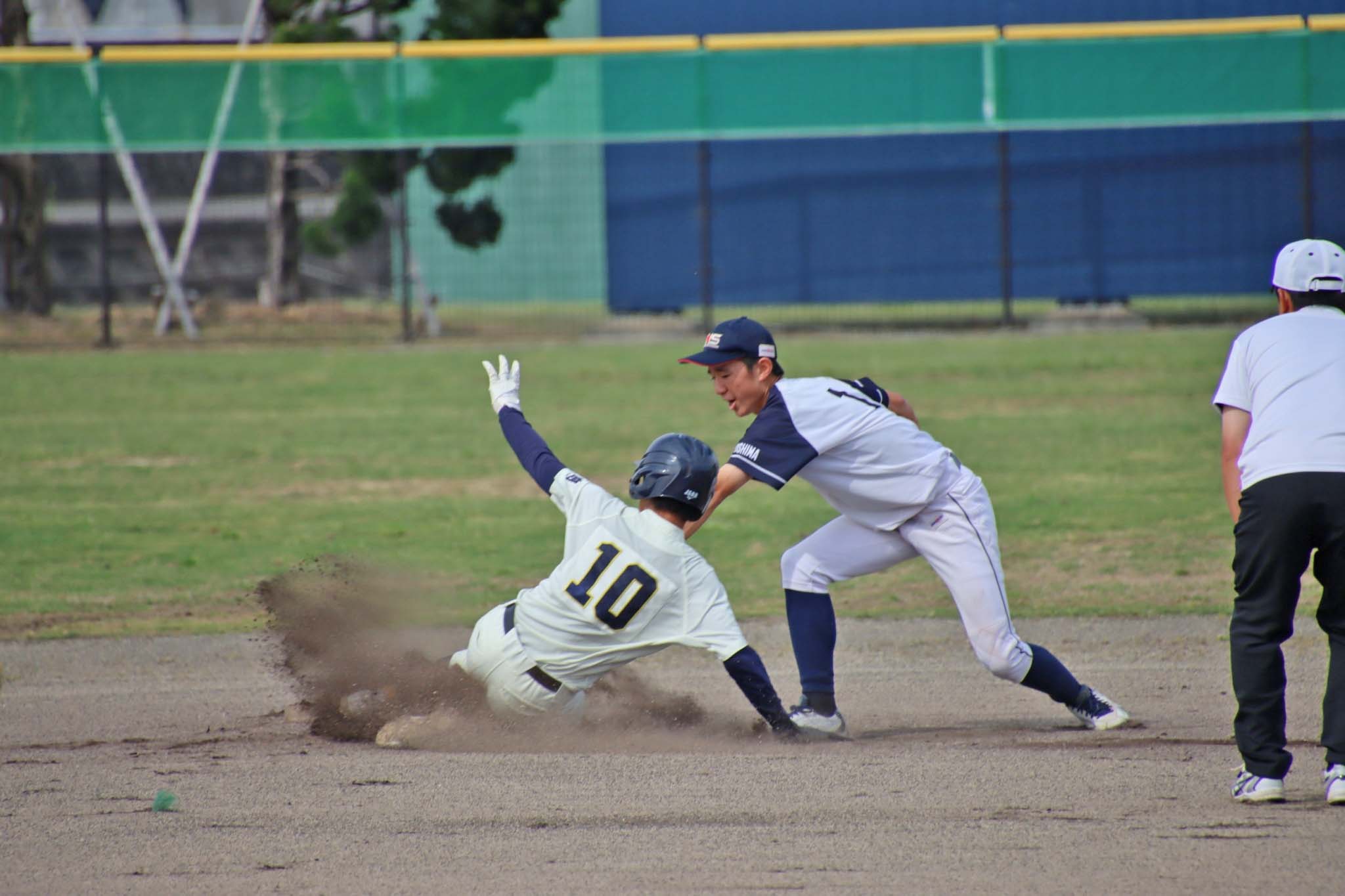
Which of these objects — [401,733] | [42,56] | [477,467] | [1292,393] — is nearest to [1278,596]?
[1292,393]

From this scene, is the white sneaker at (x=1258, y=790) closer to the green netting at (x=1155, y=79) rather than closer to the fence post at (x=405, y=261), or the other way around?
the fence post at (x=405, y=261)

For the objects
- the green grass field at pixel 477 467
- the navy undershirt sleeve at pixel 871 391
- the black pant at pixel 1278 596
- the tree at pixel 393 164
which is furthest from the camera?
the tree at pixel 393 164

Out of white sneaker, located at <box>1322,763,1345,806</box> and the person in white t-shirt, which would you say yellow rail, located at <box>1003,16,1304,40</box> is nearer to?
the person in white t-shirt

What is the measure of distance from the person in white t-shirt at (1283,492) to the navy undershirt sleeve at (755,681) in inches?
62.8

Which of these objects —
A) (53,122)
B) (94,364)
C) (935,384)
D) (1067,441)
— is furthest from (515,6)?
(1067,441)

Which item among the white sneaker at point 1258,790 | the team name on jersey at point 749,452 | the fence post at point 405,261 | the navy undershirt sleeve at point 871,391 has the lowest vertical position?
the white sneaker at point 1258,790

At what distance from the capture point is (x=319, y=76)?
19.9 metres

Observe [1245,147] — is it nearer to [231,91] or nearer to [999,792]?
[231,91]

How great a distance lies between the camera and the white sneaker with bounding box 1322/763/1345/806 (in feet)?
15.0

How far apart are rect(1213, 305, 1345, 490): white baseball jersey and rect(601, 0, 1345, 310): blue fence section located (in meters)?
17.1

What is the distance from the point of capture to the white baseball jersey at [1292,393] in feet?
14.5

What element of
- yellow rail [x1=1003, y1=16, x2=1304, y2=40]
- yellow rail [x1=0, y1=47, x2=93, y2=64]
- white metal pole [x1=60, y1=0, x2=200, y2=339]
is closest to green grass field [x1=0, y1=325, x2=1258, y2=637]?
white metal pole [x1=60, y1=0, x2=200, y2=339]

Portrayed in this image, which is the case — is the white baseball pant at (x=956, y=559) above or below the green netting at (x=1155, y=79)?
below

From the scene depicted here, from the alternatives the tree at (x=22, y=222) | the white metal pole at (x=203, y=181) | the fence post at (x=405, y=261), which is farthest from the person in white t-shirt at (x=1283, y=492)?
the tree at (x=22, y=222)
